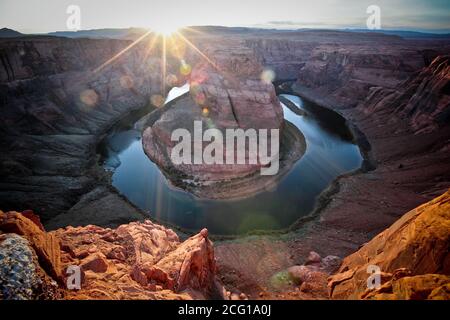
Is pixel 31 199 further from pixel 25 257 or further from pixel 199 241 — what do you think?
pixel 25 257

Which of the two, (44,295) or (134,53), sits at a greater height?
(134,53)

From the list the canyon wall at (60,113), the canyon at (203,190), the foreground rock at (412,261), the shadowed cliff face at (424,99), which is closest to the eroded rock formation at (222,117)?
the canyon at (203,190)

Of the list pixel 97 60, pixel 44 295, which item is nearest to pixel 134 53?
pixel 97 60

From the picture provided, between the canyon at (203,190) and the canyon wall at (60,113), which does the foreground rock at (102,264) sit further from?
the canyon wall at (60,113)

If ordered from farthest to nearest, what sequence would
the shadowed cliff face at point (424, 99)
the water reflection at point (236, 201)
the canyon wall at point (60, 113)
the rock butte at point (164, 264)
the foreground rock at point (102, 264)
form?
the shadowed cliff face at point (424, 99)
the canyon wall at point (60, 113)
the water reflection at point (236, 201)
the rock butte at point (164, 264)
the foreground rock at point (102, 264)

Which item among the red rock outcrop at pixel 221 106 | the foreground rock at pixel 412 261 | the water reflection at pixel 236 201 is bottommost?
the water reflection at pixel 236 201

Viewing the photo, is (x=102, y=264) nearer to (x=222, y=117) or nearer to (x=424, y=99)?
(x=222, y=117)

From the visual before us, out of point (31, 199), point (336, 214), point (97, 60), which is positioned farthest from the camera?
point (97, 60)
